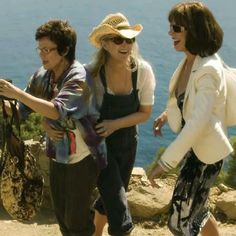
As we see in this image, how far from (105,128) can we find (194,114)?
726 mm

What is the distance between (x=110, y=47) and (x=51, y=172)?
37.0 inches

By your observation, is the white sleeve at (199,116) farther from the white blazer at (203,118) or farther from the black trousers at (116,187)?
the black trousers at (116,187)

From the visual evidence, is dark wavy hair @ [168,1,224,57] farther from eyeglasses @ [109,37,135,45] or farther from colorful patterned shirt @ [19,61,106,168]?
colorful patterned shirt @ [19,61,106,168]

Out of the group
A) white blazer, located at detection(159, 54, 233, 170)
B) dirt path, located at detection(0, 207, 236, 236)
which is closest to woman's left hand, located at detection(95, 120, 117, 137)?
white blazer, located at detection(159, 54, 233, 170)

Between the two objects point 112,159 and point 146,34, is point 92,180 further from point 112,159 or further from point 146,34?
point 146,34

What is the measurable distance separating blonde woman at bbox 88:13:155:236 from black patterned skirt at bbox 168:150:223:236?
46 cm

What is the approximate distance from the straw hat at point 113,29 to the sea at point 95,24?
55.3 m

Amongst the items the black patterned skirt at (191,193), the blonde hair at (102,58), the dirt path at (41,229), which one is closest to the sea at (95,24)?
the dirt path at (41,229)

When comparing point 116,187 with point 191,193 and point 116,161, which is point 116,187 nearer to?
point 116,161

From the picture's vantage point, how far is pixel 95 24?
119 meters

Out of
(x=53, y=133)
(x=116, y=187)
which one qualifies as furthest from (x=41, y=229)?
(x=53, y=133)

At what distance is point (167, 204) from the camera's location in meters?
5.48

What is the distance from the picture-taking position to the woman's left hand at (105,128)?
3.61 meters

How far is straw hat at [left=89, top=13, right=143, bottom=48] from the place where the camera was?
3680 millimetres
